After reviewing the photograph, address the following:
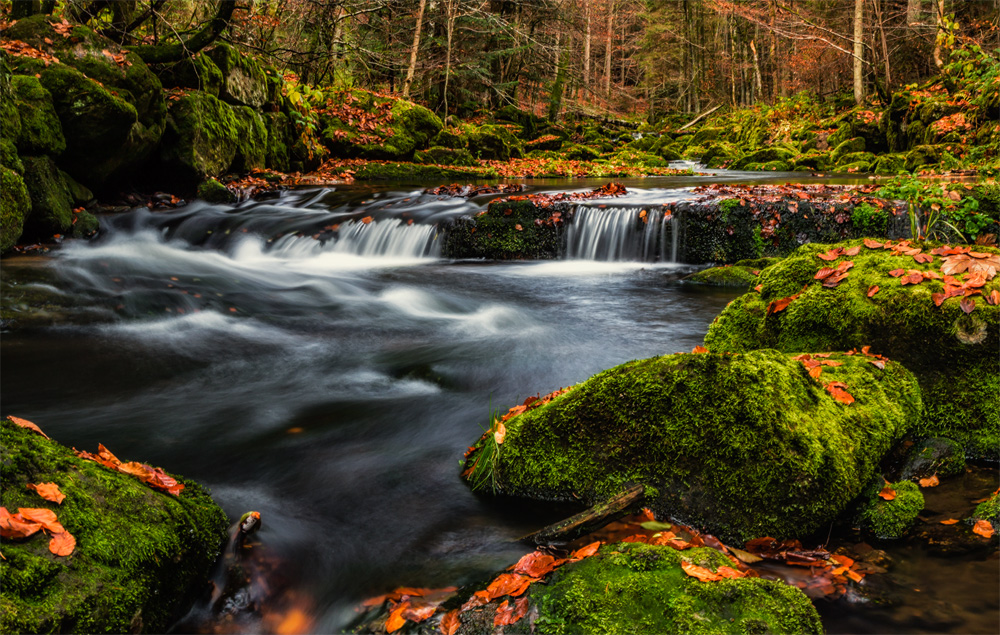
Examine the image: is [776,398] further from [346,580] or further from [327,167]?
[327,167]

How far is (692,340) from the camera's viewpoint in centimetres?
605

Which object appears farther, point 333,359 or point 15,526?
point 333,359

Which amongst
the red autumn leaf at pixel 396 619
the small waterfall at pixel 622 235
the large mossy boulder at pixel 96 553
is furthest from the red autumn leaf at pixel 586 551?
the small waterfall at pixel 622 235

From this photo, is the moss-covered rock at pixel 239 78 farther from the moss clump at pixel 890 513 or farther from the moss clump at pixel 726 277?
the moss clump at pixel 890 513

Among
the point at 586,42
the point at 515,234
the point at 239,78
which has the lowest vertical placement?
the point at 515,234

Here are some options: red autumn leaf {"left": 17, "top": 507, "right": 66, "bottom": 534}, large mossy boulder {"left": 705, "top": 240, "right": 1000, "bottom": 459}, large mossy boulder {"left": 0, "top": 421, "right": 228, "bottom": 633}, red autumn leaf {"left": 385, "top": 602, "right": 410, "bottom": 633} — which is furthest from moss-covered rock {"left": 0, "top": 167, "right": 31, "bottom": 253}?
large mossy boulder {"left": 705, "top": 240, "right": 1000, "bottom": 459}

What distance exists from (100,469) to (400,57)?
26852 millimetres

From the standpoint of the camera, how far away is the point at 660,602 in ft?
6.44

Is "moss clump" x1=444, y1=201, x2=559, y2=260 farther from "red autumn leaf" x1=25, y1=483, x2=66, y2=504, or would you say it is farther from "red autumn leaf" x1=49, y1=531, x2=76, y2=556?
"red autumn leaf" x1=49, y1=531, x2=76, y2=556

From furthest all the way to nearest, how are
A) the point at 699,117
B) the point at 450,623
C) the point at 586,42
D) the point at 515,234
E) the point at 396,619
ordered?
the point at 586,42 < the point at 699,117 < the point at 515,234 < the point at 396,619 < the point at 450,623

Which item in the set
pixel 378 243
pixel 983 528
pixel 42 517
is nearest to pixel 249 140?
pixel 378 243

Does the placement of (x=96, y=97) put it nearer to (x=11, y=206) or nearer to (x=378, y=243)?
(x=11, y=206)

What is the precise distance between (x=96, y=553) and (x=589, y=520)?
1853 mm

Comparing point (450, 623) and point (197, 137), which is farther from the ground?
point (197, 137)
